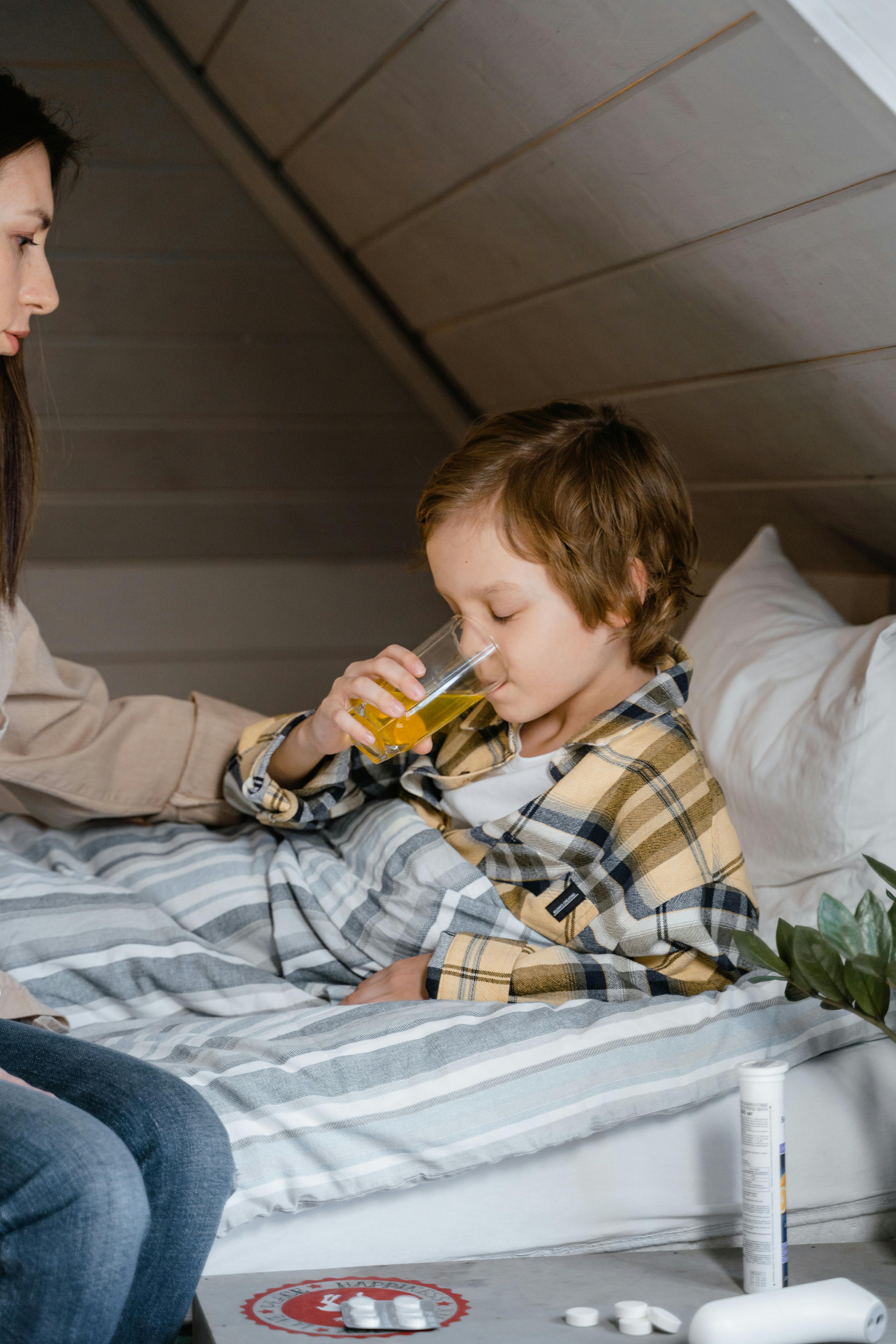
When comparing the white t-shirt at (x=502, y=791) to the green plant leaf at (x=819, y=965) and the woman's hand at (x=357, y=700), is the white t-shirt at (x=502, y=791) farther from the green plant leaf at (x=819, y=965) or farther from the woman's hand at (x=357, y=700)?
the green plant leaf at (x=819, y=965)

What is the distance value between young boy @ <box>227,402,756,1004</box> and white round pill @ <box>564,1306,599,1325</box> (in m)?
0.32

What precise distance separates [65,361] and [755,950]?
190cm

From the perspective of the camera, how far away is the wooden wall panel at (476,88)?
3.88 ft

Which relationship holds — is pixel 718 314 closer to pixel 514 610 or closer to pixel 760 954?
pixel 514 610

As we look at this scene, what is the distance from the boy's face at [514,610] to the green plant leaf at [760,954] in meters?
0.37

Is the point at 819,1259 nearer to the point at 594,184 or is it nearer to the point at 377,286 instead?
the point at 594,184

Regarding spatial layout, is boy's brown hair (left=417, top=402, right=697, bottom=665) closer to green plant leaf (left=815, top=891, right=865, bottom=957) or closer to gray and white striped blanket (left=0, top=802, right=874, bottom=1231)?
gray and white striped blanket (left=0, top=802, right=874, bottom=1231)

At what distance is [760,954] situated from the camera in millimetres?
1013

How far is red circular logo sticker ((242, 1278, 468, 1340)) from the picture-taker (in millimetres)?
911

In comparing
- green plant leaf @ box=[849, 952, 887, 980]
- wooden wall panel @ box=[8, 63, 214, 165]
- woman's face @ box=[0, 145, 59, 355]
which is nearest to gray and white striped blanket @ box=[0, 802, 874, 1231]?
green plant leaf @ box=[849, 952, 887, 980]

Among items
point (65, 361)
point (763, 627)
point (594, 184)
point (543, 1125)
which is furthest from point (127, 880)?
point (65, 361)

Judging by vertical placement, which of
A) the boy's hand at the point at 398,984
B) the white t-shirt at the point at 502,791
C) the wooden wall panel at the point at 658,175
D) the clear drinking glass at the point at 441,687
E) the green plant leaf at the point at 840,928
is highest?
the wooden wall panel at the point at 658,175

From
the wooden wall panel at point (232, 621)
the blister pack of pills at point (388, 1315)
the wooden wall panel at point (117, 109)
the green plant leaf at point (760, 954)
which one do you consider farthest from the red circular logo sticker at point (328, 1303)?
the wooden wall panel at point (117, 109)

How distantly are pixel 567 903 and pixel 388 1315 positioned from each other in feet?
1.47
